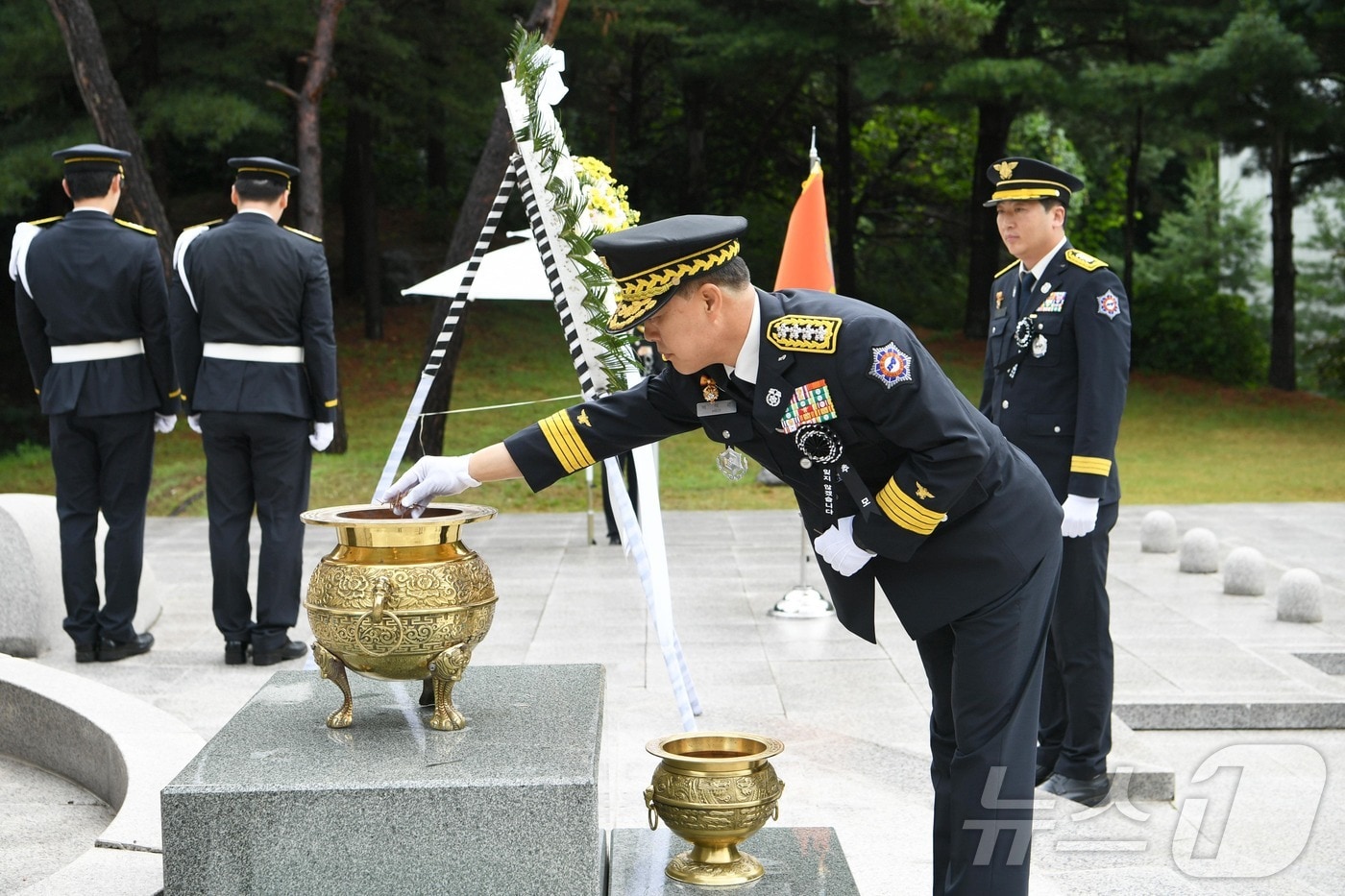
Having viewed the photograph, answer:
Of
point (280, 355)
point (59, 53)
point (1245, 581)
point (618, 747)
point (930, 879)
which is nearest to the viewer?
point (930, 879)

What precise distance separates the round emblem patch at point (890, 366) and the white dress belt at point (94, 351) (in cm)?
456

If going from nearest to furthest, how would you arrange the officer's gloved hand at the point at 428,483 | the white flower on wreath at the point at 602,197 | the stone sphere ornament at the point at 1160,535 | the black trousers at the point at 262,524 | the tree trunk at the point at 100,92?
1. the officer's gloved hand at the point at 428,483
2. the white flower on wreath at the point at 602,197
3. the black trousers at the point at 262,524
4. the stone sphere ornament at the point at 1160,535
5. the tree trunk at the point at 100,92

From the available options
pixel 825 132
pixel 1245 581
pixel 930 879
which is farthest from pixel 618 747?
pixel 825 132

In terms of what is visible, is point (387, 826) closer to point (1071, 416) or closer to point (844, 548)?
point (844, 548)

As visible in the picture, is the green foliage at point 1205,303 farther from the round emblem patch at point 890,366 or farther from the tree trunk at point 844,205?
the round emblem patch at point 890,366

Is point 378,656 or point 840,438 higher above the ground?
point 840,438

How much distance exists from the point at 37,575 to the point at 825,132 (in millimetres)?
21851

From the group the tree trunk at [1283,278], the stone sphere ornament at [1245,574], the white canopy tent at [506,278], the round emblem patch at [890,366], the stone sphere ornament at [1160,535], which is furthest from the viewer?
the tree trunk at [1283,278]

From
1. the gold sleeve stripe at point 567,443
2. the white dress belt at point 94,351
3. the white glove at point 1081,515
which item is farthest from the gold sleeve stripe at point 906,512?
the white dress belt at point 94,351

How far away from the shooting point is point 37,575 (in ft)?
21.4

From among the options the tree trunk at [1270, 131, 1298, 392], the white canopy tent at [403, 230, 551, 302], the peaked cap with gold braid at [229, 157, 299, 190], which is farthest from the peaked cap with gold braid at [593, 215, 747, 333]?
the tree trunk at [1270, 131, 1298, 392]

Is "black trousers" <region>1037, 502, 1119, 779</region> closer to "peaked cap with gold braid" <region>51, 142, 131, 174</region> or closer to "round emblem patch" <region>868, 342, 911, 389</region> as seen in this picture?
"round emblem patch" <region>868, 342, 911, 389</region>

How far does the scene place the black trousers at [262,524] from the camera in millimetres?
6227

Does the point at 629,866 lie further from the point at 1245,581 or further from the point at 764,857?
the point at 1245,581
